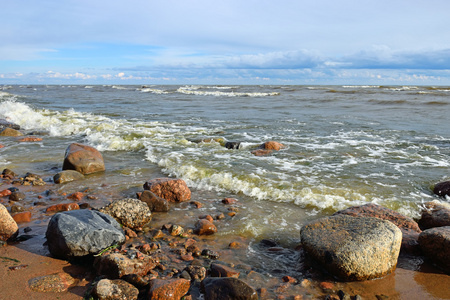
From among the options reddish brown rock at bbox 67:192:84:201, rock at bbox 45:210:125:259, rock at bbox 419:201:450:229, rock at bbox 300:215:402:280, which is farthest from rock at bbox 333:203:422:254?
reddish brown rock at bbox 67:192:84:201

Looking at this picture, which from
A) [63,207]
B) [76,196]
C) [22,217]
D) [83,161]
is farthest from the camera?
[83,161]

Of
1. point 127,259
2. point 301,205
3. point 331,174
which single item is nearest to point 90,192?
point 127,259

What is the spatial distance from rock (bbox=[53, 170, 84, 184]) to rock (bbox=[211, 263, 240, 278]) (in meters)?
4.61

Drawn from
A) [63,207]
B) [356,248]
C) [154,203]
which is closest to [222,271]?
[356,248]

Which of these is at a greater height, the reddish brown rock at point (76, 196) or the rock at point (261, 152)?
the rock at point (261, 152)

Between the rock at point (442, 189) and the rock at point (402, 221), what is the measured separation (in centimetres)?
200

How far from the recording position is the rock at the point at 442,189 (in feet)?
20.1

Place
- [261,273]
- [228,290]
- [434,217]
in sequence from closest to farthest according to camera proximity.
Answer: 1. [228,290]
2. [261,273]
3. [434,217]

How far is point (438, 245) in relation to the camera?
3.81 metres

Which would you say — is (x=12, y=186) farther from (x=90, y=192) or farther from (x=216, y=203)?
(x=216, y=203)

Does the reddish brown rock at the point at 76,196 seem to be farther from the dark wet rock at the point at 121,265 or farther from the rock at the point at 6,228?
the dark wet rock at the point at 121,265

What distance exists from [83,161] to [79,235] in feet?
Answer: 13.5

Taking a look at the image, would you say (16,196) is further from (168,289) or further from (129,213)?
(168,289)

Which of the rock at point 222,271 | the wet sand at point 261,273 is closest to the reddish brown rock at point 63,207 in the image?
the wet sand at point 261,273
